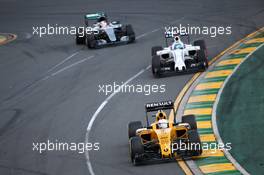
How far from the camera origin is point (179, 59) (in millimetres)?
31203

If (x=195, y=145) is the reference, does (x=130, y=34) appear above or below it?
below

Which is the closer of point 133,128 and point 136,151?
point 136,151

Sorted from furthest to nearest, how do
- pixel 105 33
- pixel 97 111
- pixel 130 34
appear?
1. pixel 105 33
2. pixel 130 34
3. pixel 97 111

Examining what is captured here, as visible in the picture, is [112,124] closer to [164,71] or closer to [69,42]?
[164,71]

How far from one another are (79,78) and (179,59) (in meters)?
4.43

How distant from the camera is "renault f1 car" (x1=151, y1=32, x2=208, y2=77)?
31156 millimetres

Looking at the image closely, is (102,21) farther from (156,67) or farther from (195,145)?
(195,145)

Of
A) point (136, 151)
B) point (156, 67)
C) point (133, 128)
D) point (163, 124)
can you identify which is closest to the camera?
point (136, 151)

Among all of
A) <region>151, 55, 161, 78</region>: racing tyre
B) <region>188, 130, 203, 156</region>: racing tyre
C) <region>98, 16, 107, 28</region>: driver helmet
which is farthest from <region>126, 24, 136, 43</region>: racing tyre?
<region>188, 130, 203, 156</region>: racing tyre

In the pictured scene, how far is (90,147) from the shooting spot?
23.8 metres

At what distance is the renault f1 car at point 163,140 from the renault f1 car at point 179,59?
8424 millimetres

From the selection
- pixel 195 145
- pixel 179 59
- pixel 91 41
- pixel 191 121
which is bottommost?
pixel 91 41

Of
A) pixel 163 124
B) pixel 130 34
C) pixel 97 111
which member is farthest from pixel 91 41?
pixel 163 124

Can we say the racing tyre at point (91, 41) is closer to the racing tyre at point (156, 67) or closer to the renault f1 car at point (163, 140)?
the racing tyre at point (156, 67)
